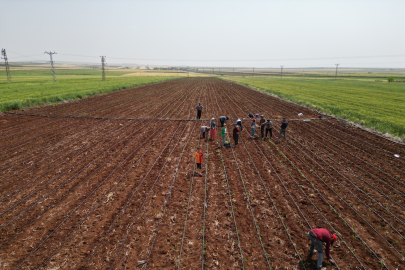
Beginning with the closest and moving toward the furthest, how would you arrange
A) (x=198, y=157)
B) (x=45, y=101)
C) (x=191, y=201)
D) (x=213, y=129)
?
1. (x=191, y=201)
2. (x=198, y=157)
3. (x=213, y=129)
4. (x=45, y=101)

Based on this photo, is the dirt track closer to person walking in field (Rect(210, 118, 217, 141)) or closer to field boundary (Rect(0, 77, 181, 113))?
person walking in field (Rect(210, 118, 217, 141))

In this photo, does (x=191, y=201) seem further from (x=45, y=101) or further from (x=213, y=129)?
(x=45, y=101)

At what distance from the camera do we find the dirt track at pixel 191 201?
18.1 feet

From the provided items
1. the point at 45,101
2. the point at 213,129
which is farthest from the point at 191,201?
the point at 45,101

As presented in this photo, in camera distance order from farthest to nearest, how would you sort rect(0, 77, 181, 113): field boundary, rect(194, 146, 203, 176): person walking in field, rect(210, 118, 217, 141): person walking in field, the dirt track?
rect(0, 77, 181, 113): field boundary, rect(210, 118, 217, 141): person walking in field, rect(194, 146, 203, 176): person walking in field, the dirt track

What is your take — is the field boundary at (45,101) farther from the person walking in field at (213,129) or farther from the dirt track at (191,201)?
the person walking in field at (213,129)

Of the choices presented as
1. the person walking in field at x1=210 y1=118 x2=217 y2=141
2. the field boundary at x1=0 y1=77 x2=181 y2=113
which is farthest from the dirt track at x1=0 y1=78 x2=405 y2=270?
the field boundary at x1=0 y1=77 x2=181 y2=113

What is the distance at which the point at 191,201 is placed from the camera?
7672mm

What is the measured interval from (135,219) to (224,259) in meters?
2.91

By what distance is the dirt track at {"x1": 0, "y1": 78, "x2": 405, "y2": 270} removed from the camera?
18.1 ft

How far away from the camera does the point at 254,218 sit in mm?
6855

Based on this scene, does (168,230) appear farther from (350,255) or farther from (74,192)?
(350,255)

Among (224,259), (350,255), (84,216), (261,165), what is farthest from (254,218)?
(84,216)

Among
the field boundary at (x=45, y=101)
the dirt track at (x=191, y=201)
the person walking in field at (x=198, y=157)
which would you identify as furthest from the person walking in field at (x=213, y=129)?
the field boundary at (x=45, y=101)
